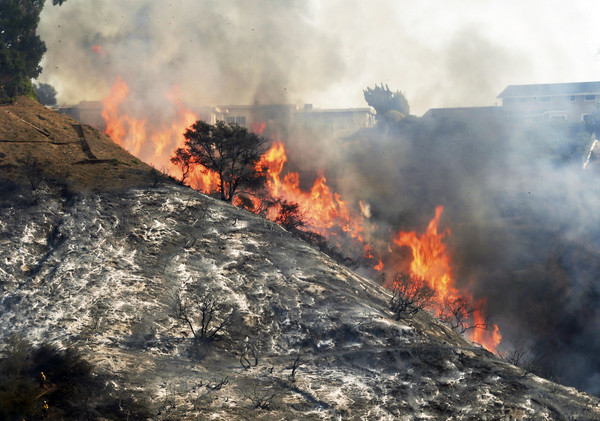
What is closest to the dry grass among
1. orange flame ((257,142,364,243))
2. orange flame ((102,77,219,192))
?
orange flame ((102,77,219,192))

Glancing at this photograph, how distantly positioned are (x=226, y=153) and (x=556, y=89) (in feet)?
182

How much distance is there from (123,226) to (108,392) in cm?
1028

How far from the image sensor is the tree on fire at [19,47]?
3512cm

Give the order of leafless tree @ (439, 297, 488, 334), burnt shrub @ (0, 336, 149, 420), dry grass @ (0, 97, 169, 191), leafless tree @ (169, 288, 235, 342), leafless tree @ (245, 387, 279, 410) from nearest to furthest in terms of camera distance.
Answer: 1. burnt shrub @ (0, 336, 149, 420)
2. leafless tree @ (245, 387, 279, 410)
3. leafless tree @ (169, 288, 235, 342)
4. dry grass @ (0, 97, 169, 191)
5. leafless tree @ (439, 297, 488, 334)

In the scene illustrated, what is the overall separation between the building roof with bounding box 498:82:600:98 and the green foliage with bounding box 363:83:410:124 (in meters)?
14.2

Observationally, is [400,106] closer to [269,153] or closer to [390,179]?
[390,179]

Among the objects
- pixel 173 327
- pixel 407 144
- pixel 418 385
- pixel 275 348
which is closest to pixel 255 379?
pixel 275 348

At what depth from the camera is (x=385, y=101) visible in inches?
2992

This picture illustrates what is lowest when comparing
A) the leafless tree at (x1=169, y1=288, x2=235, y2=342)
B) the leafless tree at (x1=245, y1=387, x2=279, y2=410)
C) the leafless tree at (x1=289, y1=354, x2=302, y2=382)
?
the leafless tree at (x1=245, y1=387, x2=279, y2=410)

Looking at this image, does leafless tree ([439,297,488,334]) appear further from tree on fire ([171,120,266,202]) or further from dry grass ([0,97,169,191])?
dry grass ([0,97,169,191])

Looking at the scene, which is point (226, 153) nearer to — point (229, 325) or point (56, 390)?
point (229, 325)

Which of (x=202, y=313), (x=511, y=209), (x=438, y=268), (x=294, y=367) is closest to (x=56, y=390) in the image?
(x=202, y=313)

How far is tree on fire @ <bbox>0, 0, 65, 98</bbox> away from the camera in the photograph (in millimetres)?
35125

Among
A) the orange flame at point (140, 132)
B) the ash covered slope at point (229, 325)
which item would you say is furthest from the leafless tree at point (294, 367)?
the orange flame at point (140, 132)
